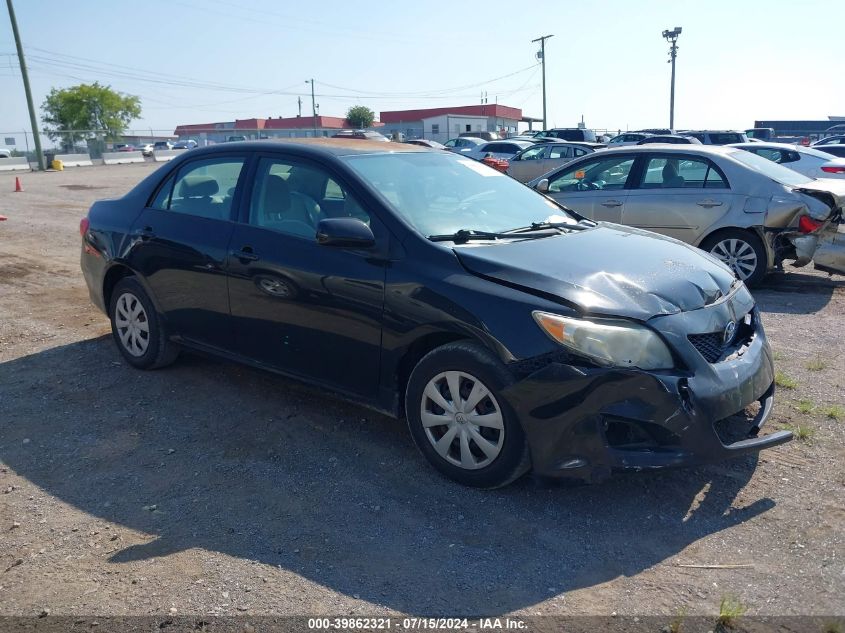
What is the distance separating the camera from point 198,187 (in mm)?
5309

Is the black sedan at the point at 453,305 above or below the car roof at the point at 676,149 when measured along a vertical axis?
below

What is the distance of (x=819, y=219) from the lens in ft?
25.4

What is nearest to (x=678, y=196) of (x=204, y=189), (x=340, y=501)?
(x=204, y=189)

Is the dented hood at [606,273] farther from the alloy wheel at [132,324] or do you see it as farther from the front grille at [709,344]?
the alloy wheel at [132,324]

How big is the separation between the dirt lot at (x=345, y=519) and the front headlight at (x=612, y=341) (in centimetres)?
74

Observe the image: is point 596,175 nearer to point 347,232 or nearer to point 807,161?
point 347,232

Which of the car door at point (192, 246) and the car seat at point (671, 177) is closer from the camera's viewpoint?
the car door at point (192, 246)

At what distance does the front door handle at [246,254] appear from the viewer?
4.68 metres

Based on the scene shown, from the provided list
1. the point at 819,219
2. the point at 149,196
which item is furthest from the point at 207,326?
the point at 819,219

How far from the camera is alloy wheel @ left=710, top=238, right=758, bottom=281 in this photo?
→ 26.8 ft

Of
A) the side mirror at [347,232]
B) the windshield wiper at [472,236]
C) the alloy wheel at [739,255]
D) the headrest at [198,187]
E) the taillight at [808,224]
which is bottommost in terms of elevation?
the alloy wheel at [739,255]

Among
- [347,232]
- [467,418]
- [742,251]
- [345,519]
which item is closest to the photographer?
[345,519]

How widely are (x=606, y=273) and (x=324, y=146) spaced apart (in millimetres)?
2045

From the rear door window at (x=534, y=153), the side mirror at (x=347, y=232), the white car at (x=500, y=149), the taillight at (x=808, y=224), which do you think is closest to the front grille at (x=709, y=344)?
the side mirror at (x=347, y=232)
